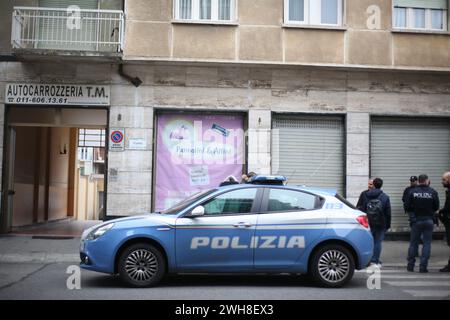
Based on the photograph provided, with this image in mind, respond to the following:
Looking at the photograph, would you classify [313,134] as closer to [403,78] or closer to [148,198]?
[403,78]

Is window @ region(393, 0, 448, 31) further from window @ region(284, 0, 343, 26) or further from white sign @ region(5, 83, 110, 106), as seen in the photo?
white sign @ region(5, 83, 110, 106)

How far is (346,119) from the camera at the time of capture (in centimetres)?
1541

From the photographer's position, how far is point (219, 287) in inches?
338

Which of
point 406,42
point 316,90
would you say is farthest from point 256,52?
point 406,42

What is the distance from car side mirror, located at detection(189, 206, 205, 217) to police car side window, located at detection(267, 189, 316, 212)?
1.02 m

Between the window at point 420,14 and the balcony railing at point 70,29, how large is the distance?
757 centimetres

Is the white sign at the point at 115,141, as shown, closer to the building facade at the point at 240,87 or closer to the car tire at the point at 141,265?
the building facade at the point at 240,87

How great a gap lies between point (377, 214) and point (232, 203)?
4.00 metres

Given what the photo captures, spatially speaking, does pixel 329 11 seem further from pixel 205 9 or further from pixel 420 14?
pixel 205 9

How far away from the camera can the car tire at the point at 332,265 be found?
859cm

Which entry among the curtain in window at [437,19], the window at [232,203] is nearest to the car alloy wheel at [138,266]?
the window at [232,203]

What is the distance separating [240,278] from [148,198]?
572cm

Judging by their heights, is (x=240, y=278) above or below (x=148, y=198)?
below

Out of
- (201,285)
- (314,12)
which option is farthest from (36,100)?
(201,285)
